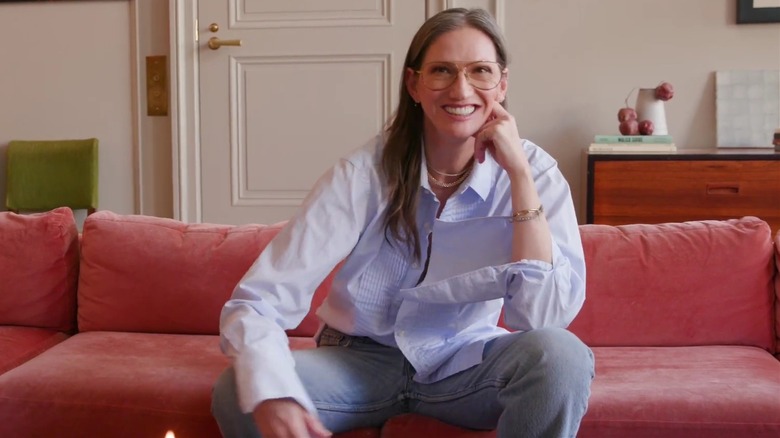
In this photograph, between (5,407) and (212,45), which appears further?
(212,45)

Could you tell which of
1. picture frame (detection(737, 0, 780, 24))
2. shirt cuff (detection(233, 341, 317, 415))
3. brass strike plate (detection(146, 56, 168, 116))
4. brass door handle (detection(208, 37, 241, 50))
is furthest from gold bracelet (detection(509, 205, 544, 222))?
brass strike plate (detection(146, 56, 168, 116))

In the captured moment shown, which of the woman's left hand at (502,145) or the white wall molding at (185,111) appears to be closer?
the woman's left hand at (502,145)

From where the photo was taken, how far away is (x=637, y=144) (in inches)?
137

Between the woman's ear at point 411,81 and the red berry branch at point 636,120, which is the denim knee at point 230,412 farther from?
the red berry branch at point 636,120

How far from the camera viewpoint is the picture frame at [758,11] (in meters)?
3.75

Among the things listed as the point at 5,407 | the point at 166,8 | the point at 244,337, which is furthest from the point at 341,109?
the point at 244,337

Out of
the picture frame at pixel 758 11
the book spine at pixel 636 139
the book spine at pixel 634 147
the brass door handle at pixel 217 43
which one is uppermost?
the picture frame at pixel 758 11

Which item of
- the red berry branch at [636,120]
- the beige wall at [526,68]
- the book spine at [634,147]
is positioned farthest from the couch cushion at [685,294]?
the beige wall at [526,68]

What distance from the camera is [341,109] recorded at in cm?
405

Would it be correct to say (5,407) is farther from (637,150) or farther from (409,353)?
(637,150)

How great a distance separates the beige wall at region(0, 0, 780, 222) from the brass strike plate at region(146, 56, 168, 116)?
0.03m

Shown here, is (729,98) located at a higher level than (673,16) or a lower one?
lower

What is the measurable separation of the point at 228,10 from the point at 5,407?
2.58m

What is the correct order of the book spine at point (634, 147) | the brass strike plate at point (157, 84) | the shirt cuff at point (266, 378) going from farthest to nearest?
the brass strike plate at point (157, 84) < the book spine at point (634, 147) < the shirt cuff at point (266, 378)
